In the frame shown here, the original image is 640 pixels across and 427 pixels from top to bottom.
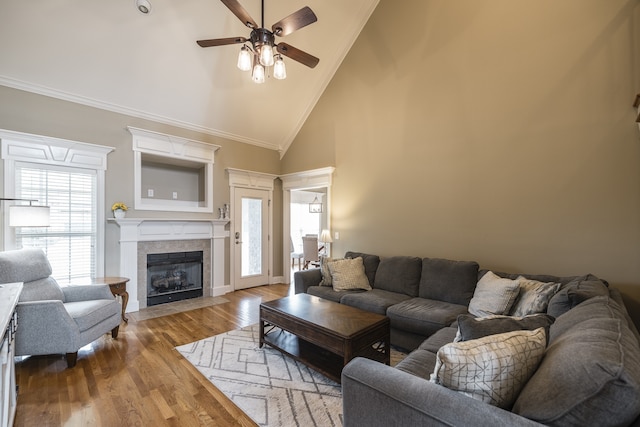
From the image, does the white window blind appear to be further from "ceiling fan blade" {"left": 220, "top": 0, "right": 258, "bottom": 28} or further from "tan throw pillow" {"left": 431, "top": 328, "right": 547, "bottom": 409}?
"tan throw pillow" {"left": 431, "top": 328, "right": 547, "bottom": 409}

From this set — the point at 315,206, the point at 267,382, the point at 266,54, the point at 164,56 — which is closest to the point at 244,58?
the point at 266,54

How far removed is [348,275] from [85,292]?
9.99 ft

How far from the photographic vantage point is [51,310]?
2.54 meters

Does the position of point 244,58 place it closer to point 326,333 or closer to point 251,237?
point 326,333

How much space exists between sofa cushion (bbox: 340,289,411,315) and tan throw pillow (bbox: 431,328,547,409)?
201 cm

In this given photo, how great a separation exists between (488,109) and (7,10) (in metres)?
5.35

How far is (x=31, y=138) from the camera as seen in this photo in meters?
3.53

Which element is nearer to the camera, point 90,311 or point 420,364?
point 420,364

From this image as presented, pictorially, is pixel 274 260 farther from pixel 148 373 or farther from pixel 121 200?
pixel 148 373

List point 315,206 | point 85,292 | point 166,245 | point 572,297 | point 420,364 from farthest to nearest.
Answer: point 315,206 < point 166,245 < point 85,292 < point 572,297 < point 420,364

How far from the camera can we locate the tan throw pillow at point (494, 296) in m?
2.58

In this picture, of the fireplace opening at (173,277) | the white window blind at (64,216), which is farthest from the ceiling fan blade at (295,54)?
the fireplace opening at (173,277)

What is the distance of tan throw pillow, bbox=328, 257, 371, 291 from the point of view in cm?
379

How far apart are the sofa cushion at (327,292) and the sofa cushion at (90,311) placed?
2259mm
